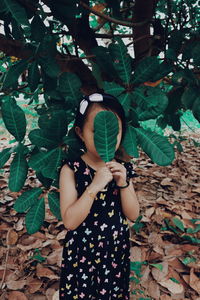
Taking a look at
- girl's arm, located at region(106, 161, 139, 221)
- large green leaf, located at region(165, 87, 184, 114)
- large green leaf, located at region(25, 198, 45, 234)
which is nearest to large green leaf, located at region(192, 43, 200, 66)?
large green leaf, located at region(165, 87, 184, 114)

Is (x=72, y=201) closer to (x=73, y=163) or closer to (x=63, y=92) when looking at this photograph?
(x=73, y=163)

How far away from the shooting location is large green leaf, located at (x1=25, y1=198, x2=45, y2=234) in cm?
76

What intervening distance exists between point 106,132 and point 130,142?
10 centimetres

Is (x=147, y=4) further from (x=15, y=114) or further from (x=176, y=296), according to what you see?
(x=176, y=296)

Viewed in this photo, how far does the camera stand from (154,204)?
5.65 ft

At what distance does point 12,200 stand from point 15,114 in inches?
47.3

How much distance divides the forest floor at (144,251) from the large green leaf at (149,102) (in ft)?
2.55

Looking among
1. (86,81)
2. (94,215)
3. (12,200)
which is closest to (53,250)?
(12,200)

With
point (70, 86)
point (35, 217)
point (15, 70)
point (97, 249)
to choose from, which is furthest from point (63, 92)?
point (97, 249)

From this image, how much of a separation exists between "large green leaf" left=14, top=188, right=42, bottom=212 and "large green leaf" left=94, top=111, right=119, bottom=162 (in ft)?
0.84

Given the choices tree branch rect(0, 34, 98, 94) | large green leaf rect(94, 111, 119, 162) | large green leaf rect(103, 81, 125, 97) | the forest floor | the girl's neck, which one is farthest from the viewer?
the forest floor

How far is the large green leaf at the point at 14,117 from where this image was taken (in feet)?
2.10

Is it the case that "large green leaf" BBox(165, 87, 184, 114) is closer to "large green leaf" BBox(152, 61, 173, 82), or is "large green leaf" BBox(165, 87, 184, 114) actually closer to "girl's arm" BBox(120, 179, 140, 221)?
"large green leaf" BBox(152, 61, 173, 82)

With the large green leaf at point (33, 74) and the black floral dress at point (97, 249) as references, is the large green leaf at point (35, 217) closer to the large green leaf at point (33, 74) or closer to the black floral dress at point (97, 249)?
the black floral dress at point (97, 249)
